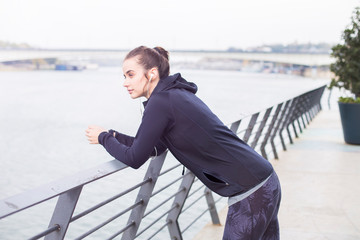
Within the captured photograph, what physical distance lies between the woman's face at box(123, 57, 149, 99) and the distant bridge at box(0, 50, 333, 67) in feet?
166

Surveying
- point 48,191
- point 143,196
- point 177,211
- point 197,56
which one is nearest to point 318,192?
point 177,211

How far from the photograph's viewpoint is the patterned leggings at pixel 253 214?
2.16 metres

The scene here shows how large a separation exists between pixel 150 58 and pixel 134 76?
0.34 feet

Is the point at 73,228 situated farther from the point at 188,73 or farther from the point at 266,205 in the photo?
the point at 188,73

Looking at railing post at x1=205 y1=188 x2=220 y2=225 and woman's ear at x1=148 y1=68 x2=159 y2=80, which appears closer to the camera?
woman's ear at x1=148 y1=68 x2=159 y2=80

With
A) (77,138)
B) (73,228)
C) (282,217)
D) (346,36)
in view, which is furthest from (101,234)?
(77,138)

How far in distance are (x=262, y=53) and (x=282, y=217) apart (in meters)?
53.3

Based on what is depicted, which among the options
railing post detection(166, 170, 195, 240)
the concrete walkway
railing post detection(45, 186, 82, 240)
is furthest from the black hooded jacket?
the concrete walkway

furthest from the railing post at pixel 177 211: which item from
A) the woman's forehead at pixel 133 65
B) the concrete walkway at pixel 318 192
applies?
the woman's forehead at pixel 133 65

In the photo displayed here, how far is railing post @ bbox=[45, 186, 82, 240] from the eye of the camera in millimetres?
1842

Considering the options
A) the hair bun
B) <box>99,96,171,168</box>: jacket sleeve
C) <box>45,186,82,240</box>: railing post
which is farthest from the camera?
the hair bun

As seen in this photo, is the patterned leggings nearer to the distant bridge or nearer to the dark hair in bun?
the dark hair in bun

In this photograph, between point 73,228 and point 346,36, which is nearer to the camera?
point 73,228

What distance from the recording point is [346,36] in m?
9.57
